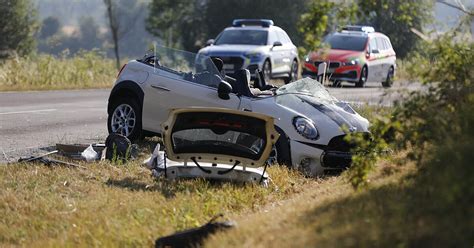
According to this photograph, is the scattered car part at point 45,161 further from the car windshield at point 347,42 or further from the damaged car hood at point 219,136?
the car windshield at point 347,42

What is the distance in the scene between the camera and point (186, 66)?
13055 millimetres

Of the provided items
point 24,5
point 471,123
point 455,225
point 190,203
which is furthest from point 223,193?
point 24,5

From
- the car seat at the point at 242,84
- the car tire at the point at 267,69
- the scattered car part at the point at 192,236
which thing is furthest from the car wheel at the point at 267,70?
the scattered car part at the point at 192,236

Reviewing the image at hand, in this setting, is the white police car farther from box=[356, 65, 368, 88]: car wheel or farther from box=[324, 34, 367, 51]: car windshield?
box=[356, 65, 368, 88]: car wheel

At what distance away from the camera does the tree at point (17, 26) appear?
160ft

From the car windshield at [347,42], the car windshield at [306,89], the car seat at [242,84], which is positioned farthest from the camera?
the car windshield at [347,42]

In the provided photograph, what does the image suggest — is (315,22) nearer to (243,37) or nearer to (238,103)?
(238,103)

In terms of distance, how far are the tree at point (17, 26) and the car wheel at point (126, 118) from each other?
35.3 m

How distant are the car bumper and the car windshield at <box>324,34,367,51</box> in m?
18.7

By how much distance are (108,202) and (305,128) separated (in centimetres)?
341

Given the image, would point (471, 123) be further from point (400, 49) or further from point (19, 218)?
point (400, 49)

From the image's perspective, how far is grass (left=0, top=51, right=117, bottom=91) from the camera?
26406mm

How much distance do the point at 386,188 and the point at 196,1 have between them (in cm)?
5213

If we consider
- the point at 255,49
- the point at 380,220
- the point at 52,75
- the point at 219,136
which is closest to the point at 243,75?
the point at 219,136
